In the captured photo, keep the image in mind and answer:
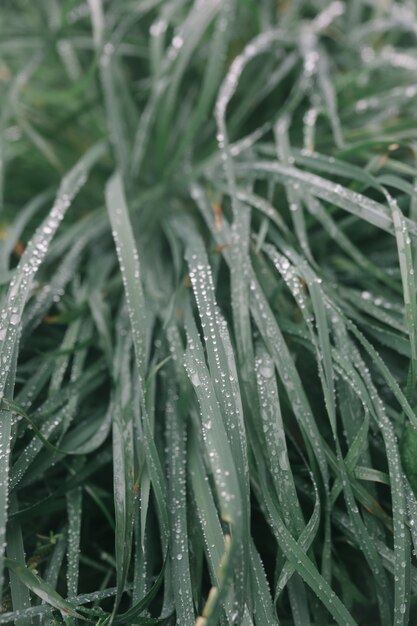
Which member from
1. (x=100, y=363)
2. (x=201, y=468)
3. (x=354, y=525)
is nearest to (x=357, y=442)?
(x=354, y=525)

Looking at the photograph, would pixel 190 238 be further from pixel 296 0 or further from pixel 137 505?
pixel 296 0

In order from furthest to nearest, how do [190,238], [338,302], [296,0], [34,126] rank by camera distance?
[296,0]
[34,126]
[190,238]
[338,302]

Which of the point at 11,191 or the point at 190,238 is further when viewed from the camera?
the point at 11,191

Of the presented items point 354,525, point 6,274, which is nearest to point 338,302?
point 354,525

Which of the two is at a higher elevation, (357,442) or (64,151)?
(64,151)

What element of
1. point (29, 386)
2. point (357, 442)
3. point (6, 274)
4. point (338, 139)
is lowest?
point (357, 442)

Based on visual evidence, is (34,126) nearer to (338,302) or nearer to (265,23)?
(265,23)

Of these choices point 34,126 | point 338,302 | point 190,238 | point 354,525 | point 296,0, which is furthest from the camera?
point 296,0
